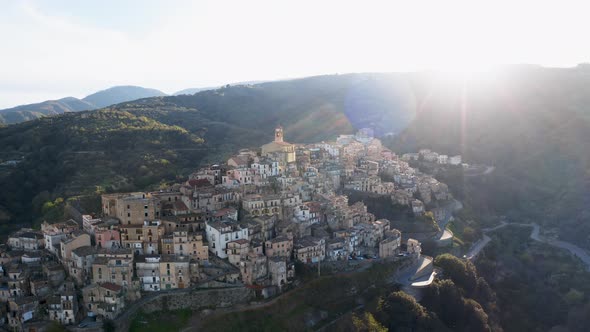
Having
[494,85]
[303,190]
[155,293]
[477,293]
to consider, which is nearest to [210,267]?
[155,293]

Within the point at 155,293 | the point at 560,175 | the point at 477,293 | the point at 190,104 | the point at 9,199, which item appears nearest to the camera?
the point at 155,293

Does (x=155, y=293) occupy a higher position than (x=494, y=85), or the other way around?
(x=494, y=85)

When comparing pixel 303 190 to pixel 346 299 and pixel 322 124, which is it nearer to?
pixel 346 299

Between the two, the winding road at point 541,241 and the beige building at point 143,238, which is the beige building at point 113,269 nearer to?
the beige building at point 143,238

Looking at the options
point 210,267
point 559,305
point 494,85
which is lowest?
point 559,305

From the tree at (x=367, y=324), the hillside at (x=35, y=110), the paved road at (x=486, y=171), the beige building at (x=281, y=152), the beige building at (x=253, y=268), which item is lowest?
the tree at (x=367, y=324)

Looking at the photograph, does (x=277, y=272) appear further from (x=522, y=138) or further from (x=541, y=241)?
(x=522, y=138)

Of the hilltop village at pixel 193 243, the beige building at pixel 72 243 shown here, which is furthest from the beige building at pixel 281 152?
the beige building at pixel 72 243

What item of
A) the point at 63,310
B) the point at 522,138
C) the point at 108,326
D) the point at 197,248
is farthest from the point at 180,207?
the point at 522,138
